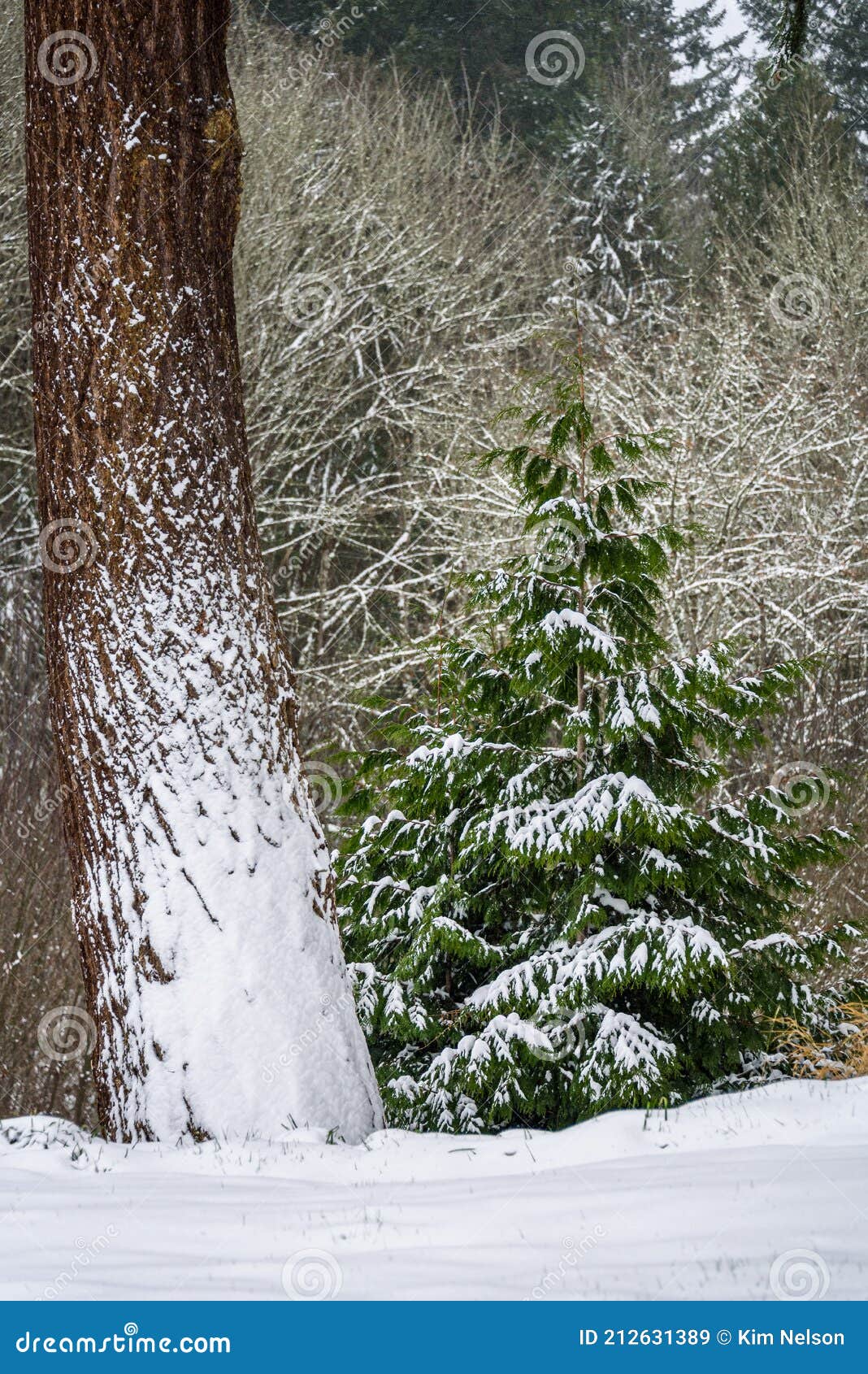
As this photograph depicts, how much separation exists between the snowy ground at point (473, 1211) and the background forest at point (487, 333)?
2424mm

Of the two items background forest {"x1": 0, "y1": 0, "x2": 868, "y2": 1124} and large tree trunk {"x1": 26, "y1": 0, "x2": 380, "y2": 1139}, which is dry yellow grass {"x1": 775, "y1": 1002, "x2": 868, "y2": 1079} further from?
background forest {"x1": 0, "y1": 0, "x2": 868, "y2": 1124}

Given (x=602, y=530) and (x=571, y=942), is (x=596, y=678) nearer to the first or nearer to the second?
(x=602, y=530)

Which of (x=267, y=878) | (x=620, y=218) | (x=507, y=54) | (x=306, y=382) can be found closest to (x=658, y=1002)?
(x=267, y=878)

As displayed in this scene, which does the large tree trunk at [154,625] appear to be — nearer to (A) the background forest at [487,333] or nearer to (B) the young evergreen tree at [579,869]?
Result: (B) the young evergreen tree at [579,869]

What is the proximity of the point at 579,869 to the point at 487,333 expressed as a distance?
13.8m

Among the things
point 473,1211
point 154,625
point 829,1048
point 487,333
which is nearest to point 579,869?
point 829,1048

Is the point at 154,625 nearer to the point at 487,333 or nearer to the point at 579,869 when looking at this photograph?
the point at 579,869

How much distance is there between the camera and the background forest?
10180 millimetres

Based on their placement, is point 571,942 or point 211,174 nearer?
point 211,174

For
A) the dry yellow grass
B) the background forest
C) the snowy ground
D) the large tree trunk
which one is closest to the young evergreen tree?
the dry yellow grass

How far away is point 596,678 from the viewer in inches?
180

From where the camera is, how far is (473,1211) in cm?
272

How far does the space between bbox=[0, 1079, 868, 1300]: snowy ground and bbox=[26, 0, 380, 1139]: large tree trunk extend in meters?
0.31
